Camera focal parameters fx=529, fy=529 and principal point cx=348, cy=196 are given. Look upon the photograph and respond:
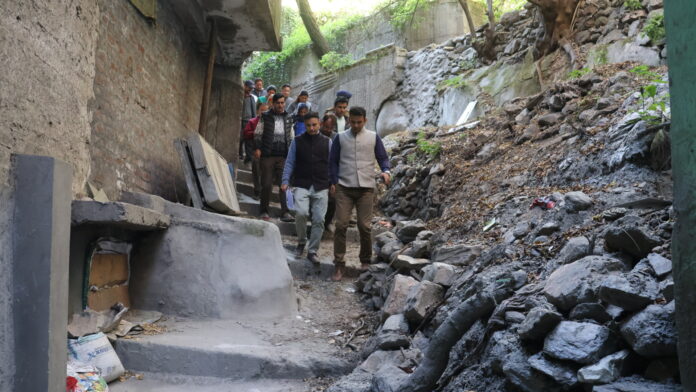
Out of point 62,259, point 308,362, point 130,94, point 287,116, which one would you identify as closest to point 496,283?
point 308,362

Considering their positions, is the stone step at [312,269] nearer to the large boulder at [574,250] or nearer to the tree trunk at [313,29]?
the large boulder at [574,250]

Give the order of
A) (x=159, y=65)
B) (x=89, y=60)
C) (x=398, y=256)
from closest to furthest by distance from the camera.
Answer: (x=89, y=60), (x=398, y=256), (x=159, y=65)

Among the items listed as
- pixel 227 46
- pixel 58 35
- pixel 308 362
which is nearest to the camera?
pixel 58 35

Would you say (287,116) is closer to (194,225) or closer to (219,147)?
(219,147)

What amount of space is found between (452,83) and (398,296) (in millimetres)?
7809

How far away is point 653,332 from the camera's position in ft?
5.83

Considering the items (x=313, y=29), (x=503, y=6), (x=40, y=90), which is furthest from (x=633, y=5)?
(x=313, y=29)

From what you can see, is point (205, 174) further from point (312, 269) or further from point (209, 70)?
point (209, 70)

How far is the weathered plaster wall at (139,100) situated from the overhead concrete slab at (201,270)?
476 millimetres

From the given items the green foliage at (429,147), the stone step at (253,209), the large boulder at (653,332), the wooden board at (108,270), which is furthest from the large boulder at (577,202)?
the stone step at (253,209)

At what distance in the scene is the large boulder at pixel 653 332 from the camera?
1731 millimetres

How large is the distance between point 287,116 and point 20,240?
5.37 meters

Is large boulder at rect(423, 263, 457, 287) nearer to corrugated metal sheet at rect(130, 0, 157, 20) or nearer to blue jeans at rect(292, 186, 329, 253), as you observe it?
blue jeans at rect(292, 186, 329, 253)

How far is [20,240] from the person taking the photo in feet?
7.79
